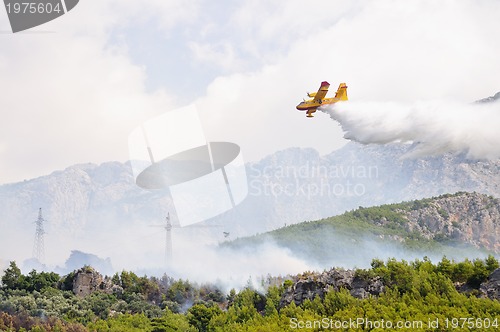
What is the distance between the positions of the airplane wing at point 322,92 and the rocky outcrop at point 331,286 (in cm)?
1886

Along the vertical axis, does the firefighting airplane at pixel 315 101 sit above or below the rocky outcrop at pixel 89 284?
above

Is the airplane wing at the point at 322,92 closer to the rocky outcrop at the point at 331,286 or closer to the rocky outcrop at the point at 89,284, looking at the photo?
the rocky outcrop at the point at 331,286

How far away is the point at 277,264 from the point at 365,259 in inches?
1019

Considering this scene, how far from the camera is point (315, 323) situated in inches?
1882

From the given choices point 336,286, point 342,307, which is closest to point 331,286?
point 336,286

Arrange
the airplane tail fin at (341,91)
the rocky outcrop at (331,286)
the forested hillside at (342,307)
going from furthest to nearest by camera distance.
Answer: the airplane tail fin at (341,91) < the rocky outcrop at (331,286) < the forested hillside at (342,307)

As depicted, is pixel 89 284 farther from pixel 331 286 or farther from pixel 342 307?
pixel 342 307

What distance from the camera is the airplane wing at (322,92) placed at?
64.5 m

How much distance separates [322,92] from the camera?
65.6 m

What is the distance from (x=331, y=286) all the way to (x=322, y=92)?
69.5ft

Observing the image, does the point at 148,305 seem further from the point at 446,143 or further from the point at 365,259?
the point at 365,259

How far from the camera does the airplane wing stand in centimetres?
6450

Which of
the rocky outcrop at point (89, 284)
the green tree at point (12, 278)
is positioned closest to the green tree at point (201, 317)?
the rocky outcrop at point (89, 284)

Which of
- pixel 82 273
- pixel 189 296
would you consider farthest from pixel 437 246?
pixel 82 273
